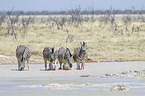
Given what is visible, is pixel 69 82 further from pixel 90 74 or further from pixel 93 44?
pixel 93 44

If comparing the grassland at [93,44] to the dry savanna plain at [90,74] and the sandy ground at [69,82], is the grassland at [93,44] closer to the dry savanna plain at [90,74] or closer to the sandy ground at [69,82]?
the dry savanna plain at [90,74]

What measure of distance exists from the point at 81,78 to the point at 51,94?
3.89 metres

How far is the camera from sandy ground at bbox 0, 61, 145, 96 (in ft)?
37.3

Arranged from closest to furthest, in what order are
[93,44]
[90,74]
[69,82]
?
[69,82] → [90,74] → [93,44]

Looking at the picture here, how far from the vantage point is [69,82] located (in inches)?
541

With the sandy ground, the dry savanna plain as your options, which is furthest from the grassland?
the sandy ground

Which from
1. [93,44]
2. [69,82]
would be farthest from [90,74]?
[93,44]

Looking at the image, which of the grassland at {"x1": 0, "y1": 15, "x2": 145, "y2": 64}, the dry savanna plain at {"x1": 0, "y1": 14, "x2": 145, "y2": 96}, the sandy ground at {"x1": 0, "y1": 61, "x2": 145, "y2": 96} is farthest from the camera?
the grassland at {"x1": 0, "y1": 15, "x2": 145, "y2": 64}

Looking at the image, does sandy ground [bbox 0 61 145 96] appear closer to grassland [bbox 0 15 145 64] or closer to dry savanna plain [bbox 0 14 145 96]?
dry savanna plain [bbox 0 14 145 96]

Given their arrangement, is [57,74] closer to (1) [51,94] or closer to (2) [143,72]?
(2) [143,72]

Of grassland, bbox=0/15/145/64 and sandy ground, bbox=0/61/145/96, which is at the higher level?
sandy ground, bbox=0/61/145/96

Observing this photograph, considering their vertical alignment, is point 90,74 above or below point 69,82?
below

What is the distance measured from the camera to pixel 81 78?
14867mm

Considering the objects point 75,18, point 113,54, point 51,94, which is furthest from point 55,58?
point 75,18
